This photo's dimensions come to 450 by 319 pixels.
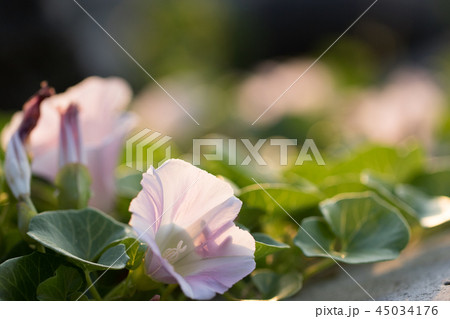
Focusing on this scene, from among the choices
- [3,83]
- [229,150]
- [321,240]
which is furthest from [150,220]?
[3,83]

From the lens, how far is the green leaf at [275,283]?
2.12 feet

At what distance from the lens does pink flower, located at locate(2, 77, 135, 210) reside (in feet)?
2.55

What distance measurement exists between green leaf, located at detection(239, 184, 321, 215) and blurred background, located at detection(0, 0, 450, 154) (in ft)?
1.66

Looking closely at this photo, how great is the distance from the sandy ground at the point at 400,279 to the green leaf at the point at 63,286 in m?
0.27

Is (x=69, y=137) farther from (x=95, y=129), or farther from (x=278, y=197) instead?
(x=278, y=197)

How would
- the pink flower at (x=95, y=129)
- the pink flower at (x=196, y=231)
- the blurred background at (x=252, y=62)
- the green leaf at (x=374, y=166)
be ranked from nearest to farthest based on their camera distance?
the pink flower at (x=196, y=231)
the pink flower at (x=95, y=129)
the green leaf at (x=374, y=166)
the blurred background at (x=252, y=62)

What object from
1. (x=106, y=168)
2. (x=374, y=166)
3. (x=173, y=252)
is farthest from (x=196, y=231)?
(x=374, y=166)

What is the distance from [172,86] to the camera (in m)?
2.11

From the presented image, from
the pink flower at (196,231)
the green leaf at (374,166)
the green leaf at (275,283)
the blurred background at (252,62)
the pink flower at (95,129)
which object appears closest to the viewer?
the pink flower at (196,231)

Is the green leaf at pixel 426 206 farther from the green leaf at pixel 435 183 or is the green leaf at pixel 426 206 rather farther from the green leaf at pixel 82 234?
the green leaf at pixel 82 234

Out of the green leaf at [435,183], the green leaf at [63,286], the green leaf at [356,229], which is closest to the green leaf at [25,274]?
the green leaf at [63,286]

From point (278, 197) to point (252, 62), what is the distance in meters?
2.52

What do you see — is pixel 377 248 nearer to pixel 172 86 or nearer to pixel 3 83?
pixel 172 86

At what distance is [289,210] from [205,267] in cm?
19
